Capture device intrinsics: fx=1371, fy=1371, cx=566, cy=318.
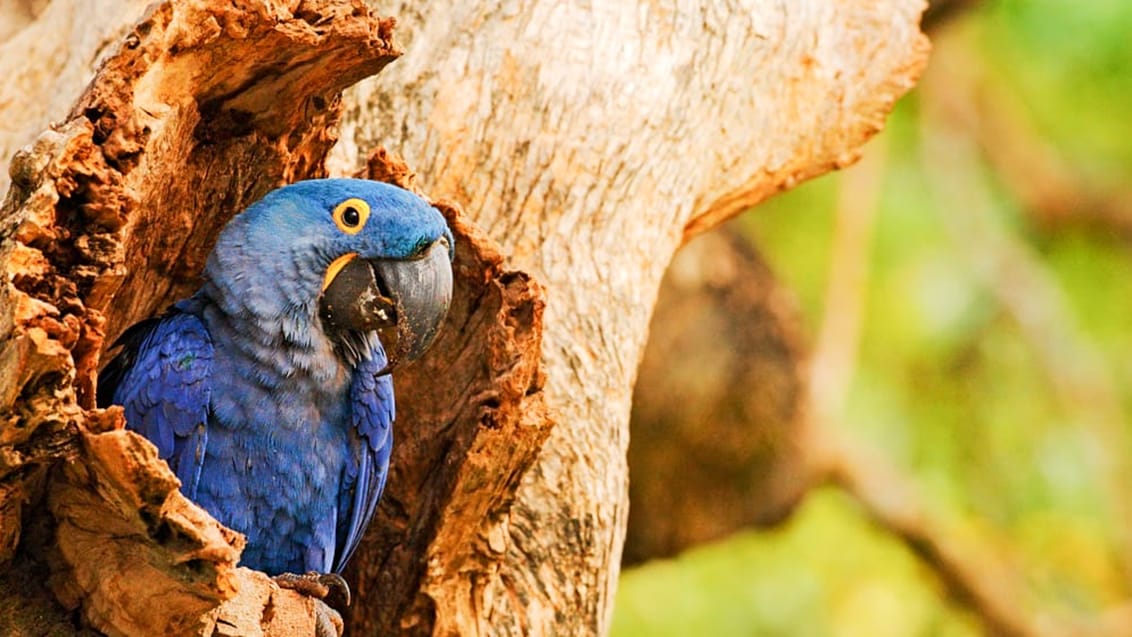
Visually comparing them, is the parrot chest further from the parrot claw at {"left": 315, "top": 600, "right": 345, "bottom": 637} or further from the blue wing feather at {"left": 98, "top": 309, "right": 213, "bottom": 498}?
the parrot claw at {"left": 315, "top": 600, "right": 345, "bottom": 637}

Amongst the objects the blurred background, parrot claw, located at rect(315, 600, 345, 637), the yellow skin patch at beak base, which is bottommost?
the blurred background

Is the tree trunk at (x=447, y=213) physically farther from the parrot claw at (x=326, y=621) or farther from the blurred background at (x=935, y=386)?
the blurred background at (x=935, y=386)

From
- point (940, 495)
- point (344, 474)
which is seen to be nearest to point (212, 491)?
point (344, 474)

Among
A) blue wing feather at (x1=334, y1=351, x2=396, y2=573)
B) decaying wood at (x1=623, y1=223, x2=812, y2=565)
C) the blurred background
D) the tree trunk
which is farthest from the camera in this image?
the blurred background

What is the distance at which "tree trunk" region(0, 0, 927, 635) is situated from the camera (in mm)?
2342

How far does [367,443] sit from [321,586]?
1.37ft

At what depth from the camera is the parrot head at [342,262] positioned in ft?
9.70

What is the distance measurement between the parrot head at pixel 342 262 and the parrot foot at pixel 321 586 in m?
0.49

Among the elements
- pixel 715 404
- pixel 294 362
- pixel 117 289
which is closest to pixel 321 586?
pixel 294 362

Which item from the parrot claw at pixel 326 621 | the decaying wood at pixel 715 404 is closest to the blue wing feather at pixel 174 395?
the parrot claw at pixel 326 621

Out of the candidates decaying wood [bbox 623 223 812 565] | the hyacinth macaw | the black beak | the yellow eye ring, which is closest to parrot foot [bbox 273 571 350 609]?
the hyacinth macaw

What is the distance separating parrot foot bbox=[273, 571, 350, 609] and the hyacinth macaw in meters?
0.10

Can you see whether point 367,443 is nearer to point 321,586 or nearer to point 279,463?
point 279,463

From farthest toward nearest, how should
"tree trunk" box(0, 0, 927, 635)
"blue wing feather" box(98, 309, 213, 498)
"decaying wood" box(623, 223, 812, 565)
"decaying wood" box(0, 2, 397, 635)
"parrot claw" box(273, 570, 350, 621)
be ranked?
"decaying wood" box(623, 223, 812, 565) < "blue wing feather" box(98, 309, 213, 498) < "parrot claw" box(273, 570, 350, 621) < "tree trunk" box(0, 0, 927, 635) < "decaying wood" box(0, 2, 397, 635)
